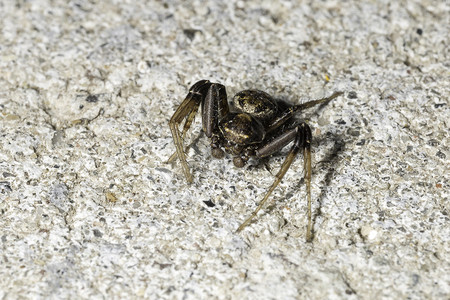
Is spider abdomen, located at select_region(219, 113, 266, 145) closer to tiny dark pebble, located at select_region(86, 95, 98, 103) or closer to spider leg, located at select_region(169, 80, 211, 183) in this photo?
spider leg, located at select_region(169, 80, 211, 183)

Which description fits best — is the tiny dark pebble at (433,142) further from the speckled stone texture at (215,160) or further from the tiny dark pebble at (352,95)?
the tiny dark pebble at (352,95)

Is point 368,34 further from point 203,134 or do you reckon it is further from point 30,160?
point 30,160

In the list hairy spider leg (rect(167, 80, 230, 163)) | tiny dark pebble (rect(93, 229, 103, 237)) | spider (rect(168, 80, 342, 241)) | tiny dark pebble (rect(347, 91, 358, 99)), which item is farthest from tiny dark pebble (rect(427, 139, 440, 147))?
tiny dark pebble (rect(93, 229, 103, 237))

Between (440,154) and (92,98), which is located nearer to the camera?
(440,154)

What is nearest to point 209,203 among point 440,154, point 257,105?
point 257,105

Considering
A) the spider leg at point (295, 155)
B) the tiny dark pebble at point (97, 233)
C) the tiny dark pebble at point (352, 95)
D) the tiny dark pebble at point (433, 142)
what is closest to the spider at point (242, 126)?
the spider leg at point (295, 155)

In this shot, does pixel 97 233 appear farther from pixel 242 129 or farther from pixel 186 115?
pixel 242 129

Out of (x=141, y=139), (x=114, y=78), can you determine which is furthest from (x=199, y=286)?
(x=114, y=78)
